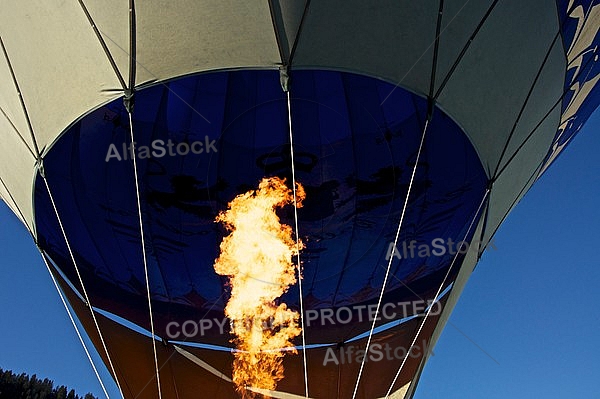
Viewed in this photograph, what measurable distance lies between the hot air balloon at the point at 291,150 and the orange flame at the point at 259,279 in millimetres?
173

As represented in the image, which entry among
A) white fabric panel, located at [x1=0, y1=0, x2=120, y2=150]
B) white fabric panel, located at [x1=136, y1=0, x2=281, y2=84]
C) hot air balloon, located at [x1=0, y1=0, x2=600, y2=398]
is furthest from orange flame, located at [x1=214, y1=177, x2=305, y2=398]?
white fabric panel, located at [x1=0, y1=0, x2=120, y2=150]

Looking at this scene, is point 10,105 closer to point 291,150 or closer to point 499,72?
point 291,150

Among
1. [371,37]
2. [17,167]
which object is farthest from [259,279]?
[371,37]

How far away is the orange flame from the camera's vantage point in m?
8.73

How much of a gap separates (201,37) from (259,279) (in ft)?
14.2

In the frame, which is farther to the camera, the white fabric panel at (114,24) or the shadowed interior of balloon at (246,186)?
the shadowed interior of balloon at (246,186)

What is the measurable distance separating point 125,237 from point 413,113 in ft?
15.1

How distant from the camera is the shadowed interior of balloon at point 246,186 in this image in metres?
7.62

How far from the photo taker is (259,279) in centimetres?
912

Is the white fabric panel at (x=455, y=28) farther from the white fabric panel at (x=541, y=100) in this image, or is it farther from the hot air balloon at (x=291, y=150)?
the white fabric panel at (x=541, y=100)

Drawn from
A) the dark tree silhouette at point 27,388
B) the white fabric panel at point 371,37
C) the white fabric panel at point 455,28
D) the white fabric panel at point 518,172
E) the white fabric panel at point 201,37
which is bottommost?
the white fabric panel at point 201,37

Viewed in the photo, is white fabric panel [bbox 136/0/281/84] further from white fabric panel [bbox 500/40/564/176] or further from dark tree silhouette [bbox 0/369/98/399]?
dark tree silhouette [bbox 0/369/98/399]

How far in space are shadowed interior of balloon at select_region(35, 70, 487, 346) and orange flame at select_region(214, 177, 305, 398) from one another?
19 cm

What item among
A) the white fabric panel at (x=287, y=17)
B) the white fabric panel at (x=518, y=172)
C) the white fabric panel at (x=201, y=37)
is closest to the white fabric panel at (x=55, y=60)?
A: the white fabric panel at (x=201, y=37)
